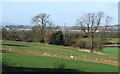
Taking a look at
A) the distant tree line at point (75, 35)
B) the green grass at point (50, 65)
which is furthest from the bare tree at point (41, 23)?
the green grass at point (50, 65)

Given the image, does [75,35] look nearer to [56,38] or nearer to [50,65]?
[56,38]

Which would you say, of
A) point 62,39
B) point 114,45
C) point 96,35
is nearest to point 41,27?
point 62,39

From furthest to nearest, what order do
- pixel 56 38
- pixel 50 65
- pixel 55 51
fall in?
pixel 56 38, pixel 55 51, pixel 50 65

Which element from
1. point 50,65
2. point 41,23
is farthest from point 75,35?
point 50,65

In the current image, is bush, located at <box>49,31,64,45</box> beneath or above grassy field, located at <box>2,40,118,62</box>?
above

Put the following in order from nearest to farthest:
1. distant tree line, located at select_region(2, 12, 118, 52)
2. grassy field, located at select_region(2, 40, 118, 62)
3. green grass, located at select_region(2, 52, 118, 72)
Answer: green grass, located at select_region(2, 52, 118, 72) < grassy field, located at select_region(2, 40, 118, 62) < distant tree line, located at select_region(2, 12, 118, 52)

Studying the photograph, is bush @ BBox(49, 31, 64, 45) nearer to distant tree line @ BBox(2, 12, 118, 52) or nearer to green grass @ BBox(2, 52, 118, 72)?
distant tree line @ BBox(2, 12, 118, 52)

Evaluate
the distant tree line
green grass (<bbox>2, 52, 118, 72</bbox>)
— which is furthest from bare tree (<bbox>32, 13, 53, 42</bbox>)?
green grass (<bbox>2, 52, 118, 72</bbox>)

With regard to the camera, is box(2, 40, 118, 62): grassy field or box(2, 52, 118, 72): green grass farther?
box(2, 40, 118, 62): grassy field

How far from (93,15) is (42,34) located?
19400mm

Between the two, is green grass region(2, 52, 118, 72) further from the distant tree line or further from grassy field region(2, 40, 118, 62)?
the distant tree line

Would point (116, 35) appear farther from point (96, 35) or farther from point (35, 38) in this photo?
point (35, 38)

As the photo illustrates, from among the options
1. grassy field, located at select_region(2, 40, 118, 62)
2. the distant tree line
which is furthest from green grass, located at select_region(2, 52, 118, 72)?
the distant tree line

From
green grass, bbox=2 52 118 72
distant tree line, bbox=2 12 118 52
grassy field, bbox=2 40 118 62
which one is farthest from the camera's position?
distant tree line, bbox=2 12 118 52
